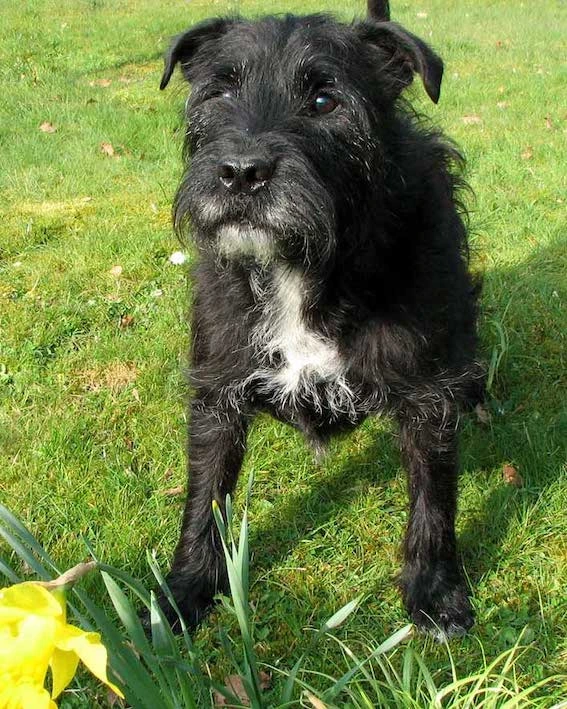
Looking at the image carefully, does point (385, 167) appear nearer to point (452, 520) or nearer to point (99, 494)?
point (452, 520)

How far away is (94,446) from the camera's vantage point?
3.53 meters

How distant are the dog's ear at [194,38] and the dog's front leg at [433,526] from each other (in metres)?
1.50

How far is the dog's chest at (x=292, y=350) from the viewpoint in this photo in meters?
2.59

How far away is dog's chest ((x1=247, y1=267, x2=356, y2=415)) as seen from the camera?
259 cm

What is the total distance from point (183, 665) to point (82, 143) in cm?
660

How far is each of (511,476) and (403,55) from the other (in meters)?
1.83

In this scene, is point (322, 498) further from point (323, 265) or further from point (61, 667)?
point (61, 667)

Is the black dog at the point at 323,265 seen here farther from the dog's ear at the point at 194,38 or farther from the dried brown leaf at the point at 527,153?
the dried brown leaf at the point at 527,153

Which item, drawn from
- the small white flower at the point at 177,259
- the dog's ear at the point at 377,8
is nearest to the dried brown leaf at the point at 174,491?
the small white flower at the point at 177,259

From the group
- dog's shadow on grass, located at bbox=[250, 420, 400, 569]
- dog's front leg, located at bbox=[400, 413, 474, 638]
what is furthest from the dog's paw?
dog's shadow on grass, located at bbox=[250, 420, 400, 569]

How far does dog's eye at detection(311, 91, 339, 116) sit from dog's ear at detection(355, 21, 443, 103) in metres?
0.33

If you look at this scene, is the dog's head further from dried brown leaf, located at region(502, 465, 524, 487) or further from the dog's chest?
dried brown leaf, located at region(502, 465, 524, 487)

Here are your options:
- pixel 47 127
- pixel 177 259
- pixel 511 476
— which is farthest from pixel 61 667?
pixel 47 127

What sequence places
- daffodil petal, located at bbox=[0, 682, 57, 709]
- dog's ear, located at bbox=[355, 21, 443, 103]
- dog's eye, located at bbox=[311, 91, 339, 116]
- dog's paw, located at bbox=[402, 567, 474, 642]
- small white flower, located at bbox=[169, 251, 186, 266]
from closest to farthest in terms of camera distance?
daffodil petal, located at bbox=[0, 682, 57, 709] → dog's eye, located at bbox=[311, 91, 339, 116] → dog's ear, located at bbox=[355, 21, 443, 103] → dog's paw, located at bbox=[402, 567, 474, 642] → small white flower, located at bbox=[169, 251, 186, 266]
